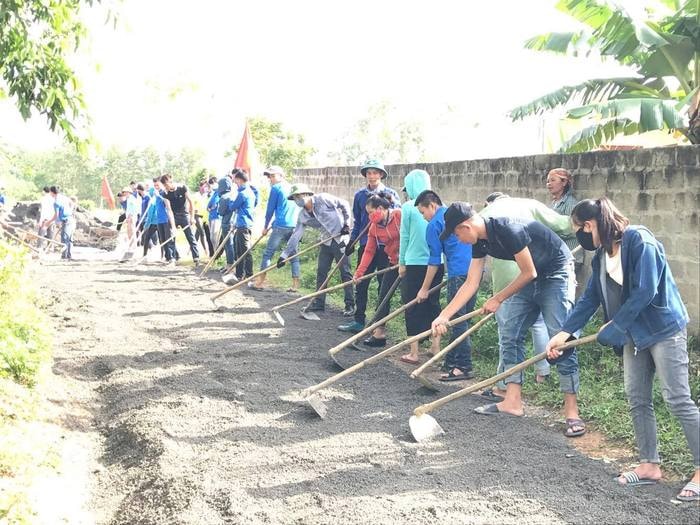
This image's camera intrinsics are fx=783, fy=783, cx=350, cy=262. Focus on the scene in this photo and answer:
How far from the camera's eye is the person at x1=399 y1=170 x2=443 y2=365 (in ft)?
23.5

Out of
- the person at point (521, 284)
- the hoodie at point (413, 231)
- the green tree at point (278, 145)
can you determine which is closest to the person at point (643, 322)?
the person at point (521, 284)

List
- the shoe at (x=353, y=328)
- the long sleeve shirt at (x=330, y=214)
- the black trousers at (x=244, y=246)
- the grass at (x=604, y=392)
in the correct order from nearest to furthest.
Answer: the grass at (x=604, y=392)
the shoe at (x=353, y=328)
the long sleeve shirt at (x=330, y=214)
the black trousers at (x=244, y=246)

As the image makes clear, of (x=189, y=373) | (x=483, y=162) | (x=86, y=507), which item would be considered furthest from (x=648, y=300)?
(x=483, y=162)

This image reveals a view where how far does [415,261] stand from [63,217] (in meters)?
13.1

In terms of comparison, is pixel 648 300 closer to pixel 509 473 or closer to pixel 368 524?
pixel 509 473

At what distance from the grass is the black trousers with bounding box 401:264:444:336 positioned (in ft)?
2.07

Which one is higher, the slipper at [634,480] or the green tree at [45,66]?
the green tree at [45,66]

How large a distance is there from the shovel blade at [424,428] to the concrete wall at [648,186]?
104 inches

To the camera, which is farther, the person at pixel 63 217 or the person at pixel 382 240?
the person at pixel 63 217

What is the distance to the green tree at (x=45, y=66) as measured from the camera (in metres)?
6.75

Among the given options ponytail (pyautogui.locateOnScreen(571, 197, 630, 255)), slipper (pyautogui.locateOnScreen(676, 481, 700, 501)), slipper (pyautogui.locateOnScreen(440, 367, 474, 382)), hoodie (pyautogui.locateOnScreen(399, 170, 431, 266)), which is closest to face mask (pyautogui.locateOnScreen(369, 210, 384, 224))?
hoodie (pyautogui.locateOnScreen(399, 170, 431, 266))

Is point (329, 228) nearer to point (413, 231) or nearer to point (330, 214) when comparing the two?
point (330, 214)

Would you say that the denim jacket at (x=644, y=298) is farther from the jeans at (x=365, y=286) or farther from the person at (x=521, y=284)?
the jeans at (x=365, y=286)

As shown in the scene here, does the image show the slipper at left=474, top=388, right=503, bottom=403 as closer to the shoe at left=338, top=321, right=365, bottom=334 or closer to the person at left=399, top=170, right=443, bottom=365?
the person at left=399, top=170, right=443, bottom=365
